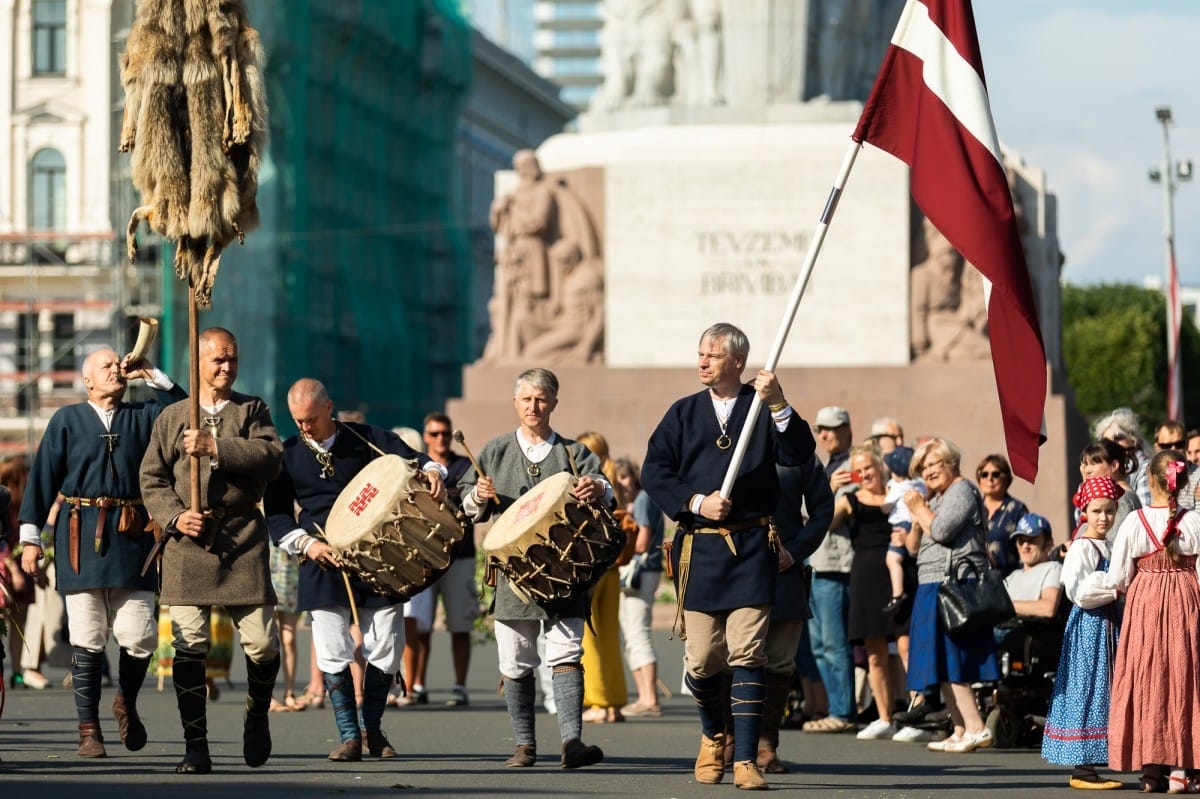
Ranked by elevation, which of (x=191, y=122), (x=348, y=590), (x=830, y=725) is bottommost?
(x=830, y=725)

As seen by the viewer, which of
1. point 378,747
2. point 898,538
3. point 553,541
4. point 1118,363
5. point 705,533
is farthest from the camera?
point 1118,363

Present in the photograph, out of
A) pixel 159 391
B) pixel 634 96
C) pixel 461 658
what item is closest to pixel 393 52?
pixel 634 96

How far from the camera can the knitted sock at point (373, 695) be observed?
1144 cm

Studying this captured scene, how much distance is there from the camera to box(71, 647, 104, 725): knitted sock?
11273mm

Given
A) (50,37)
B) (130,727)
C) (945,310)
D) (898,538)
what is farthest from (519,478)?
(50,37)

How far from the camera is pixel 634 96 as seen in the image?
26547 mm

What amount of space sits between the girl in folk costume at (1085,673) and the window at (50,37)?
5004 centimetres

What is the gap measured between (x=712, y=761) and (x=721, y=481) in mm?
1161

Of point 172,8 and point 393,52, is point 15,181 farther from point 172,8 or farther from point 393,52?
point 172,8

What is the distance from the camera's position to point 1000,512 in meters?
13.4

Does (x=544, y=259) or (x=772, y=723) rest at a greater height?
(x=544, y=259)

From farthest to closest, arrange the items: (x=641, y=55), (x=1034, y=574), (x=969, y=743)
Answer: (x=641, y=55), (x=1034, y=574), (x=969, y=743)

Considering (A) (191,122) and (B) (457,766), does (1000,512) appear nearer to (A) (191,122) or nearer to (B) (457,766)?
(B) (457,766)

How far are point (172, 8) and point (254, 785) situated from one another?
10.9 feet
